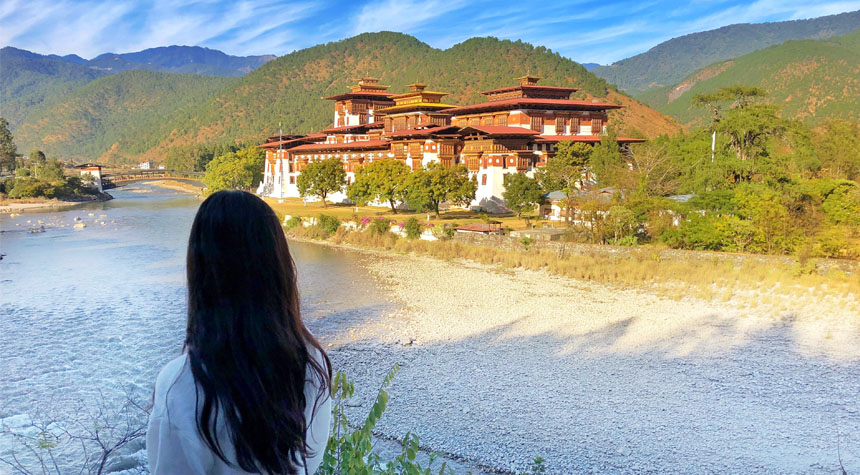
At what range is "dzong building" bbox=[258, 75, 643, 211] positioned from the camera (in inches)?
1353

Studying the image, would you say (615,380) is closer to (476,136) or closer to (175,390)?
(175,390)

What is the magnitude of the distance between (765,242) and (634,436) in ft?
48.1

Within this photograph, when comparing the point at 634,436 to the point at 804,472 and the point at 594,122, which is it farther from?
the point at 594,122

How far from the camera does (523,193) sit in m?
30.1

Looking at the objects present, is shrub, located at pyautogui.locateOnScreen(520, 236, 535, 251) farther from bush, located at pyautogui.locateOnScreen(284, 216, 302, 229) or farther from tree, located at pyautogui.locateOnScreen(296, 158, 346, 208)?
tree, located at pyautogui.locateOnScreen(296, 158, 346, 208)

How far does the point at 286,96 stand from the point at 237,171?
65841 millimetres

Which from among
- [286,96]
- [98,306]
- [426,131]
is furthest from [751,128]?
[286,96]

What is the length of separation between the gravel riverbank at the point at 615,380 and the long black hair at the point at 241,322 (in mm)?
7116

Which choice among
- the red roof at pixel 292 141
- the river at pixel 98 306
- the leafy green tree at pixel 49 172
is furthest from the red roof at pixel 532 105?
the leafy green tree at pixel 49 172

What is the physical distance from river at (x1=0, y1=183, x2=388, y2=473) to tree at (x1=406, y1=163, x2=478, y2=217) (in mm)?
5827

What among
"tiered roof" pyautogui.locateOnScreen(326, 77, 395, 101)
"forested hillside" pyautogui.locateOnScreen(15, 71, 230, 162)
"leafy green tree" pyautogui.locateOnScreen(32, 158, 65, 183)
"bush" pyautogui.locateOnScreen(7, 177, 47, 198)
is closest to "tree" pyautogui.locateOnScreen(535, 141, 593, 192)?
"tiered roof" pyautogui.locateOnScreen(326, 77, 395, 101)

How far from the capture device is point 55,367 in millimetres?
11547

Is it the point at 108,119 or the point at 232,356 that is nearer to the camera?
the point at 232,356

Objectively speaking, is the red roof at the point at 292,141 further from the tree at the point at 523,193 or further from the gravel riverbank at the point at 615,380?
the gravel riverbank at the point at 615,380
